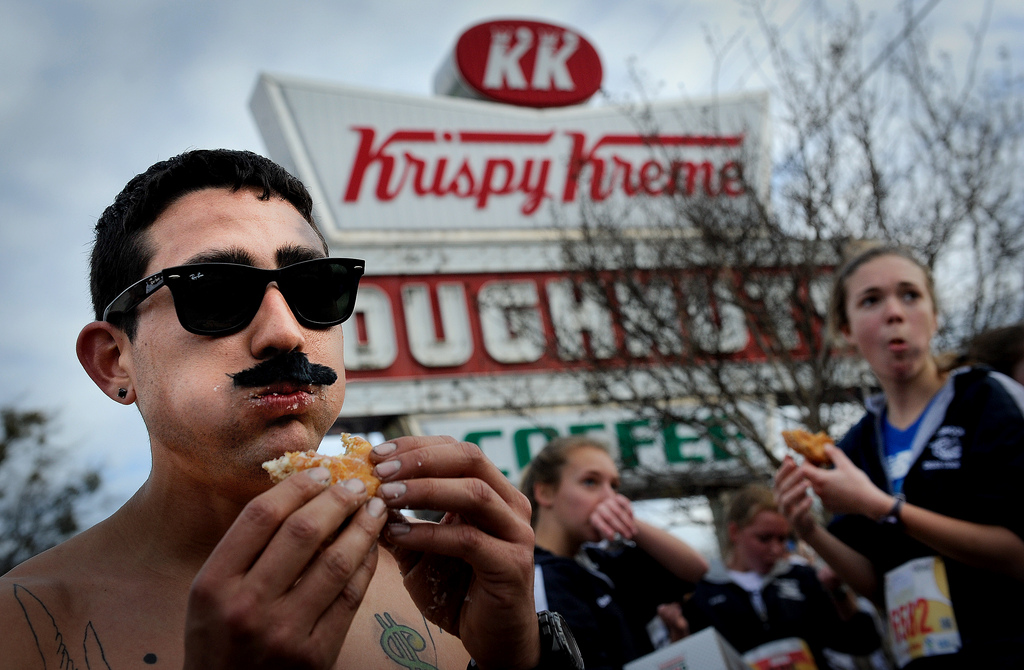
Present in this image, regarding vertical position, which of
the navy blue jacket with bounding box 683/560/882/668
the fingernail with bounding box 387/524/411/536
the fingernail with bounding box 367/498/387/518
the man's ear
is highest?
the man's ear

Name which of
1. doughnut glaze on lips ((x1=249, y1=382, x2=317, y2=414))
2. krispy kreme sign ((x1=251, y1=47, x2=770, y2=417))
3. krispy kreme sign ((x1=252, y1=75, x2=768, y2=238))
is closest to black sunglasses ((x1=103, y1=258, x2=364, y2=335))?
A: doughnut glaze on lips ((x1=249, y1=382, x2=317, y2=414))

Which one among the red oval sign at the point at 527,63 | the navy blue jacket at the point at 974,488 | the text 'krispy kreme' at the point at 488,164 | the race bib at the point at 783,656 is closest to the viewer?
the navy blue jacket at the point at 974,488

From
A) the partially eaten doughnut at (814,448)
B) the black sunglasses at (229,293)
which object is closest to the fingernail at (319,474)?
the black sunglasses at (229,293)

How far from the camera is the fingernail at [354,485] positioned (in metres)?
1.24

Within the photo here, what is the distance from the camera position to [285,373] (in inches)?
58.8

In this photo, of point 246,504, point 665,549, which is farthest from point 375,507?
point 665,549

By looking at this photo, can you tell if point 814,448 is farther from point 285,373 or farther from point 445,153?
point 445,153

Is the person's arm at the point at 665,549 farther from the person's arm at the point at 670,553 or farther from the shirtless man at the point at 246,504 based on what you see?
the shirtless man at the point at 246,504

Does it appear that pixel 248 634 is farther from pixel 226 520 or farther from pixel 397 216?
pixel 397 216

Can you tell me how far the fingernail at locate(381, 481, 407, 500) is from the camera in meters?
1.28

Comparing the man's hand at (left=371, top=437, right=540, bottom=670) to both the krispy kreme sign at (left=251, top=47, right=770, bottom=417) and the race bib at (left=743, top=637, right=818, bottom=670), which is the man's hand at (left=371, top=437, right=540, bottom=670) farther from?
the krispy kreme sign at (left=251, top=47, right=770, bottom=417)

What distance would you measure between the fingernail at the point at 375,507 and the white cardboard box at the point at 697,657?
2.20m

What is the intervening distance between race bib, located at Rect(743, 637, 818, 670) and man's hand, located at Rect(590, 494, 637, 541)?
4.87 ft

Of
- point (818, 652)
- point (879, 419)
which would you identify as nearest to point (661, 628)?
point (818, 652)
